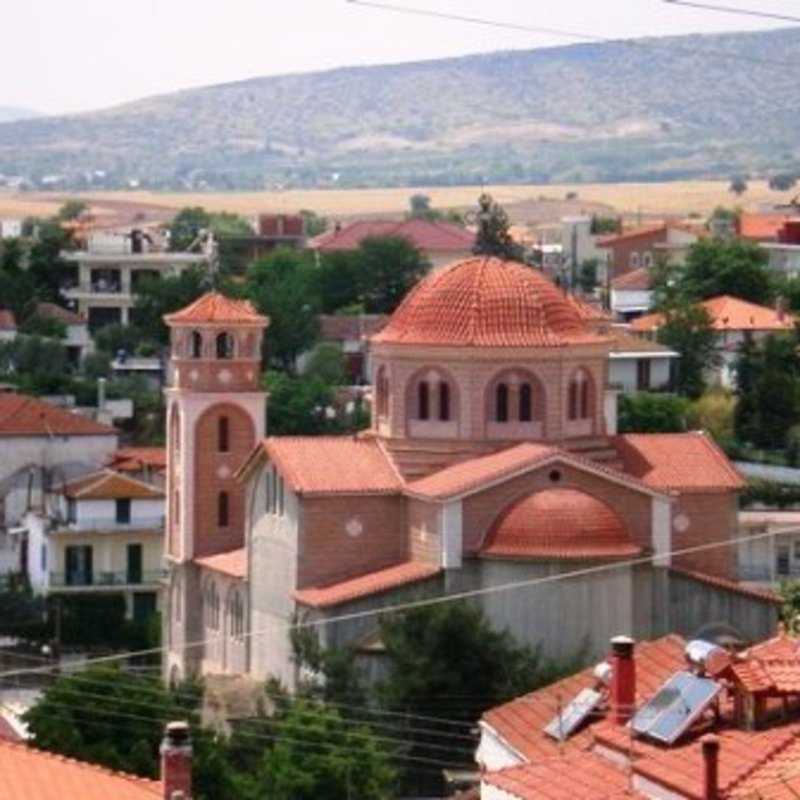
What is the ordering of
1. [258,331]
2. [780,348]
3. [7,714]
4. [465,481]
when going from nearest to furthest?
[7,714]
[465,481]
[258,331]
[780,348]

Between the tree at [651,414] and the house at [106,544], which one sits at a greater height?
the tree at [651,414]

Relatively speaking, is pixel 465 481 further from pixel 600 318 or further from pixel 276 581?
pixel 600 318

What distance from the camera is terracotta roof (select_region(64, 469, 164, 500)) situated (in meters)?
72.4

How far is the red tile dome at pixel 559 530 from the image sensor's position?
169 feet

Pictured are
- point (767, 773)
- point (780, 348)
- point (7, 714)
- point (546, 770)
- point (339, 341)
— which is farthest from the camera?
point (339, 341)

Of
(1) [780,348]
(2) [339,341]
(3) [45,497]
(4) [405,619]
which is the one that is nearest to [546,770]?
(4) [405,619]

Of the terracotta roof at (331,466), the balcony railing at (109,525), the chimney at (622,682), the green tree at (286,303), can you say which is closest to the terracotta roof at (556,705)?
the chimney at (622,682)

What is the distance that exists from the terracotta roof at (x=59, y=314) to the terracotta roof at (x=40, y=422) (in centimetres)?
2365

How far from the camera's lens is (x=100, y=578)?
7125 cm

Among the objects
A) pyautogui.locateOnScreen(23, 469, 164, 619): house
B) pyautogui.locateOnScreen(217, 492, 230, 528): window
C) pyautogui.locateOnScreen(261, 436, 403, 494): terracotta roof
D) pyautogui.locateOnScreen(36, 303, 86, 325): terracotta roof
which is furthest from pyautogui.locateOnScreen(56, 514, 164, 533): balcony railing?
pyautogui.locateOnScreen(36, 303, 86, 325): terracotta roof

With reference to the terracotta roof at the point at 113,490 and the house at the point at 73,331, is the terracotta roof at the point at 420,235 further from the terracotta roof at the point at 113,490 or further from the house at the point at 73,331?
the terracotta roof at the point at 113,490

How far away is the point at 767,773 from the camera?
1047 inches

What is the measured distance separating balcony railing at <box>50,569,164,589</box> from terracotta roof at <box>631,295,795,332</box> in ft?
90.1

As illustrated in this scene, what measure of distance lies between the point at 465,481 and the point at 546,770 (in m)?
23.8
